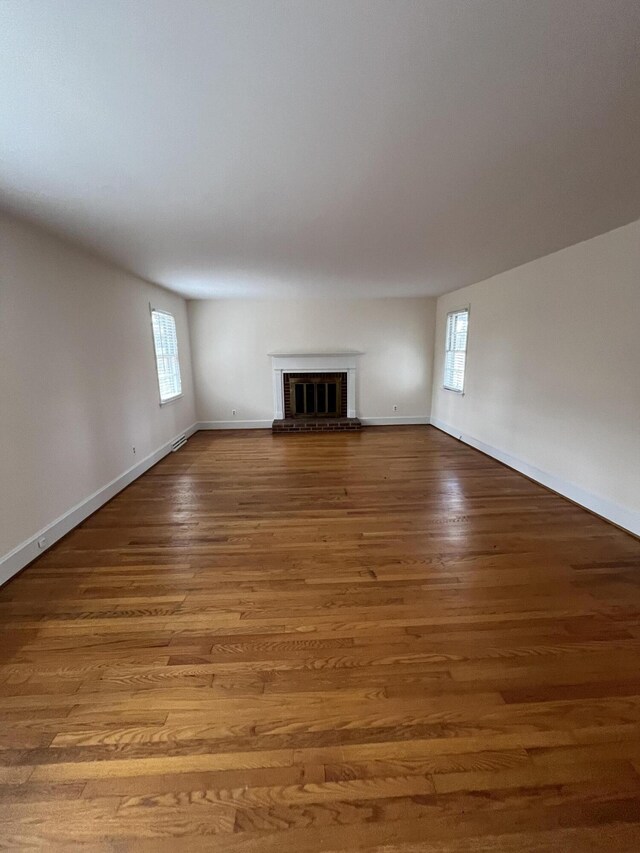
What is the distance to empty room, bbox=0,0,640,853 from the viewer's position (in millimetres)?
1103

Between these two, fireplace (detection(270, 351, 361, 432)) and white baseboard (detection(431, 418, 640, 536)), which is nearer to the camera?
white baseboard (detection(431, 418, 640, 536))

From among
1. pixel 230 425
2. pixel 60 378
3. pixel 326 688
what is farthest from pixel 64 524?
pixel 230 425

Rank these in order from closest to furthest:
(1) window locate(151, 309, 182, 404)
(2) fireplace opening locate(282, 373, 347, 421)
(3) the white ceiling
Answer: (3) the white ceiling → (1) window locate(151, 309, 182, 404) → (2) fireplace opening locate(282, 373, 347, 421)

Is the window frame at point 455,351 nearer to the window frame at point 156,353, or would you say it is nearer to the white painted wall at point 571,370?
the white painted wall at point 571,370

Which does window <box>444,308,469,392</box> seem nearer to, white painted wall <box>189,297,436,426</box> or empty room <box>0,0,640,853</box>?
white painted wall <box>189,297,436,426</box>

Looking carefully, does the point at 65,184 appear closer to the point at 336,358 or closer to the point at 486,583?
the point at 486,583

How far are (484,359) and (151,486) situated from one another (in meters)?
4.50

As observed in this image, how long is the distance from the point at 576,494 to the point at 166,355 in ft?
17.5

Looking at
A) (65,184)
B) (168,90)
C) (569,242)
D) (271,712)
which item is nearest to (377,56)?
(168,90)

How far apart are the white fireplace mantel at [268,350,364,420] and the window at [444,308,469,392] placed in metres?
1.51

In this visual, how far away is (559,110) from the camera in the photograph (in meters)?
1.40

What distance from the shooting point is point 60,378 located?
9.53ft

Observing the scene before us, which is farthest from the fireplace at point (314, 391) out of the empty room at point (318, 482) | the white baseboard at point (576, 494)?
the white baseboard at point (576, 494)

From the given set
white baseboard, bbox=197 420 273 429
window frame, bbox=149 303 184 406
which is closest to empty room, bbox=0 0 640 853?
window frame, bbox=149 303 184 406
